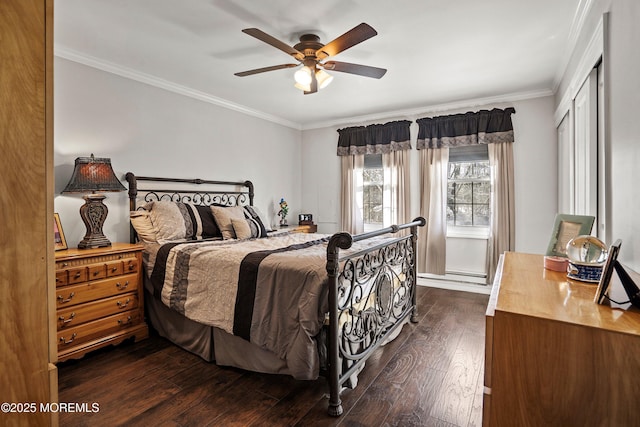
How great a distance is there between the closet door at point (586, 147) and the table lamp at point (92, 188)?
146 inches

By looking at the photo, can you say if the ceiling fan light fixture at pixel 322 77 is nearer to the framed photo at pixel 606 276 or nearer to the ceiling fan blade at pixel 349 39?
the ceiling fan blade at pixel 349 39

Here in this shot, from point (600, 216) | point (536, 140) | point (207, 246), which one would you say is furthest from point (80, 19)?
point (536, 140)

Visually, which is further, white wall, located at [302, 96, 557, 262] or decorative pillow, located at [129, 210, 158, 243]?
white wall, located at [302, 96, 557, 262]

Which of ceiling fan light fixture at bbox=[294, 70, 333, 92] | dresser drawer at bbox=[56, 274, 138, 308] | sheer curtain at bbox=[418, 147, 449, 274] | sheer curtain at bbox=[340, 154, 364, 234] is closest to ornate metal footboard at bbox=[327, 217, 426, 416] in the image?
ceiling fan light fixture at bbox=[294, 70, 333, 92]

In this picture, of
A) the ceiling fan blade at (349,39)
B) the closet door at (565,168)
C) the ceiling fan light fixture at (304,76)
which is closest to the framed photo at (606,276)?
the ceiling fan blade at (349,39)

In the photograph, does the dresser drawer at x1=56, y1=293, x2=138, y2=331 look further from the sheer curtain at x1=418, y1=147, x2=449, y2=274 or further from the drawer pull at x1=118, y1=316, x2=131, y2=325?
the sheer curtain at x1=418, y1=147, x2=449, y2=274

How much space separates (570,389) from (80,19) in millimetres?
3443

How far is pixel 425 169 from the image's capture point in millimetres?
4531

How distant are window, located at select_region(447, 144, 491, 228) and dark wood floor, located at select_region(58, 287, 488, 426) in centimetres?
213

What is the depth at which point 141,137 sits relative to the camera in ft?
11.1

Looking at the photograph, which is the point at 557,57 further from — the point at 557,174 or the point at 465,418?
the point at 465,418

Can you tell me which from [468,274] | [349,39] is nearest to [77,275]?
[349,39]

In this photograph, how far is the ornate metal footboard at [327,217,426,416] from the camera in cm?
181

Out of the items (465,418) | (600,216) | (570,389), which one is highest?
(600,216)
